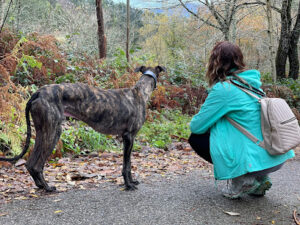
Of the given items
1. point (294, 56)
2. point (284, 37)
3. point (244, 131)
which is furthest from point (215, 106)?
point (294, 56)

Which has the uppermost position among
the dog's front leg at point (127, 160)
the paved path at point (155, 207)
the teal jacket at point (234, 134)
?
the teal jacket at point (234, 134)

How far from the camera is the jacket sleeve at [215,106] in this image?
11.3ft

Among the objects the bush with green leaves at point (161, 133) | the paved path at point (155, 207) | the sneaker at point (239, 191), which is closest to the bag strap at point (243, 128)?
the sneaker at point (239, 191)

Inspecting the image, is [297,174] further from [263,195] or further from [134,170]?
[134,170]

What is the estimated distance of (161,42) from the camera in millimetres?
31453

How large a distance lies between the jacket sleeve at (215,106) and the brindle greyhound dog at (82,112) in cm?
A: 111

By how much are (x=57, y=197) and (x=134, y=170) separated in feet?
5.75

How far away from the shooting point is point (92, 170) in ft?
16.8

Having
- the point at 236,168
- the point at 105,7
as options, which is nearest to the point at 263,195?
the point at 236,168

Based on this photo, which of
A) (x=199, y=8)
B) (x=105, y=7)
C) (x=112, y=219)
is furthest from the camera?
(x=105, y=7)

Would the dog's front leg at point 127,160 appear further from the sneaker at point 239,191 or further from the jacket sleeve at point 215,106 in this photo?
the sneaker at point 239,191

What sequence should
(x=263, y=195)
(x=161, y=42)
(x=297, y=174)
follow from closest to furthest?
1. (x=263, y=195)
2. (x=297, y=174)
3. (x=161, y=42)

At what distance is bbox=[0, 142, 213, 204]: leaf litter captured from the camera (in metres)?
4.18

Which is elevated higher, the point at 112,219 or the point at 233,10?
the point at 233,10
